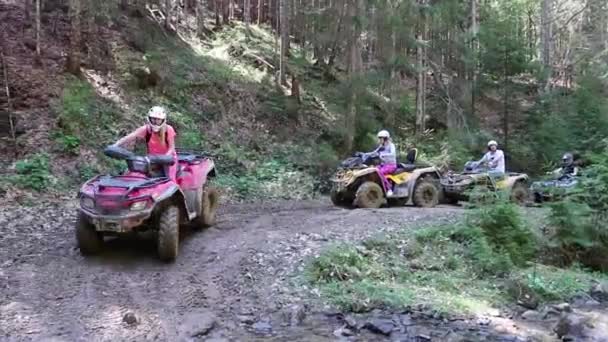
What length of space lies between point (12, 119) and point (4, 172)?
162 cm

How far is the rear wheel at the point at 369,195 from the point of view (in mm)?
10211

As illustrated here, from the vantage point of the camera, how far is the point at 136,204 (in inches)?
243

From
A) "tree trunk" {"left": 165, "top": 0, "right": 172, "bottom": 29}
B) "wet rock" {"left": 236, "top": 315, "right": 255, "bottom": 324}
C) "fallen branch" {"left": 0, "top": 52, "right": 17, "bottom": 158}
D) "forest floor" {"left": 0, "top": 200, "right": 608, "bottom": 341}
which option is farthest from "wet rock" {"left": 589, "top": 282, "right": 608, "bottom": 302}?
"tree trunk" {"left": 165, "top": 0, "right": 172, "bottom": 29}

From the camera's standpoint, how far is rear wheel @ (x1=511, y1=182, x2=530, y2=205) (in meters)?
12.3

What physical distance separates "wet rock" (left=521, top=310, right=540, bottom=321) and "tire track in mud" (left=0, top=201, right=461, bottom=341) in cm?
230

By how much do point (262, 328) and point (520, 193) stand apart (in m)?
8.72

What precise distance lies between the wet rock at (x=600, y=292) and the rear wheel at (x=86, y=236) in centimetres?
636

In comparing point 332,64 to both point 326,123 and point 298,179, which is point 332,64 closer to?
point 326,123

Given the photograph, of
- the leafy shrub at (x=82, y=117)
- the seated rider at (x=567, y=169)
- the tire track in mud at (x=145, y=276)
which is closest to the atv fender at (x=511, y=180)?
the seated rider at (x=567, y=169)

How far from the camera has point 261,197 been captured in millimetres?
11609

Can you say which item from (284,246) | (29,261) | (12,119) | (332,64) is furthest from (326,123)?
(29,261)

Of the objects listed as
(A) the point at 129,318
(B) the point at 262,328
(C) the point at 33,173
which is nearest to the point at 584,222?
(B) the point at 262,328

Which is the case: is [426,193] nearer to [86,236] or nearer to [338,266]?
[338,266]

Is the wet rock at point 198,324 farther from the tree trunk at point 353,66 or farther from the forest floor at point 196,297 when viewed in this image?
the tree trunk at point 353,66
